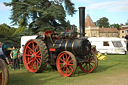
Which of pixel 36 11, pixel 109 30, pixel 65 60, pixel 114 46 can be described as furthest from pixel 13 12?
pixel 109 30

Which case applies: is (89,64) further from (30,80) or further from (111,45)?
(111,45)

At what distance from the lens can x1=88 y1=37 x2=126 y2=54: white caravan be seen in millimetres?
20359

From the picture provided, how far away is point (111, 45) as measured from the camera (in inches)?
818

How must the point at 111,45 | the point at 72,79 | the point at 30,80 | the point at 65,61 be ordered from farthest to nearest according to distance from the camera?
the point at 111,45
the point at 65,61
the point at 72,79
the point at 30,80

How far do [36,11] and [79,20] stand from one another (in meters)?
15.7

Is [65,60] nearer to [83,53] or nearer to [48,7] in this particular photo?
[83,53]

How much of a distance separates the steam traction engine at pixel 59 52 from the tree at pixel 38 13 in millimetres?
15750

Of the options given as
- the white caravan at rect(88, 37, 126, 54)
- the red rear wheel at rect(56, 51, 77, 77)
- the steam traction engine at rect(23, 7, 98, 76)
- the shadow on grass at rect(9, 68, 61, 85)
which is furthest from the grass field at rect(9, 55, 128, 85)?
the white caravan at rect(88, 37, 126, 54)

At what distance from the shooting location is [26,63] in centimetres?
851

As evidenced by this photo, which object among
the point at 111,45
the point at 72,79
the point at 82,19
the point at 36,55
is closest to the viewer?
the point at 72,79

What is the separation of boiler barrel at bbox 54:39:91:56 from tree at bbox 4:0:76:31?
16.4 metres

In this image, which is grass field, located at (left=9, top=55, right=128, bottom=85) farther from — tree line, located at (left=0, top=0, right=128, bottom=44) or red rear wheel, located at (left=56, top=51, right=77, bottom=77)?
tree line, located at (left=0, top=0, right=128, bottom=44)

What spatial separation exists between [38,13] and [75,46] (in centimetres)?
1844

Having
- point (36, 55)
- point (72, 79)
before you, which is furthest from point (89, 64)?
point (36, 55)
